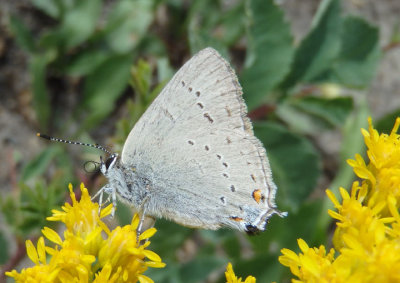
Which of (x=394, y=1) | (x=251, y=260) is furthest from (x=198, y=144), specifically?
(x=394, y=1)

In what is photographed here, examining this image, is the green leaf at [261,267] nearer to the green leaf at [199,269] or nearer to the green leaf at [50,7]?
the green leaf at [199,269]

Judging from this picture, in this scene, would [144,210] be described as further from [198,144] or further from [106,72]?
[106,72]

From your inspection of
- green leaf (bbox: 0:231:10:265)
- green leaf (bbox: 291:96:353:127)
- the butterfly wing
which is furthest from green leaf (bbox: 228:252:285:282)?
green leaf (bbox: 0:231:10:265)

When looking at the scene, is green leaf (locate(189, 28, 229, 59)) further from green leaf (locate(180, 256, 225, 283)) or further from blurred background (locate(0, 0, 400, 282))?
green leaf (locate(180, 256, 225, 283))

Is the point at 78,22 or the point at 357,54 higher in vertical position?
the point at 78,22

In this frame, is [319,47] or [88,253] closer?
[88,253]

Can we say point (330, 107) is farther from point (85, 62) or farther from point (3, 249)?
point (3, 249)

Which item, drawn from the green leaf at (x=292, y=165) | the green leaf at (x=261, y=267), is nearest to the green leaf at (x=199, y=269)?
the green leaf at (x=261, y=267)

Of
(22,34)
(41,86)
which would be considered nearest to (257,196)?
(41,86)
